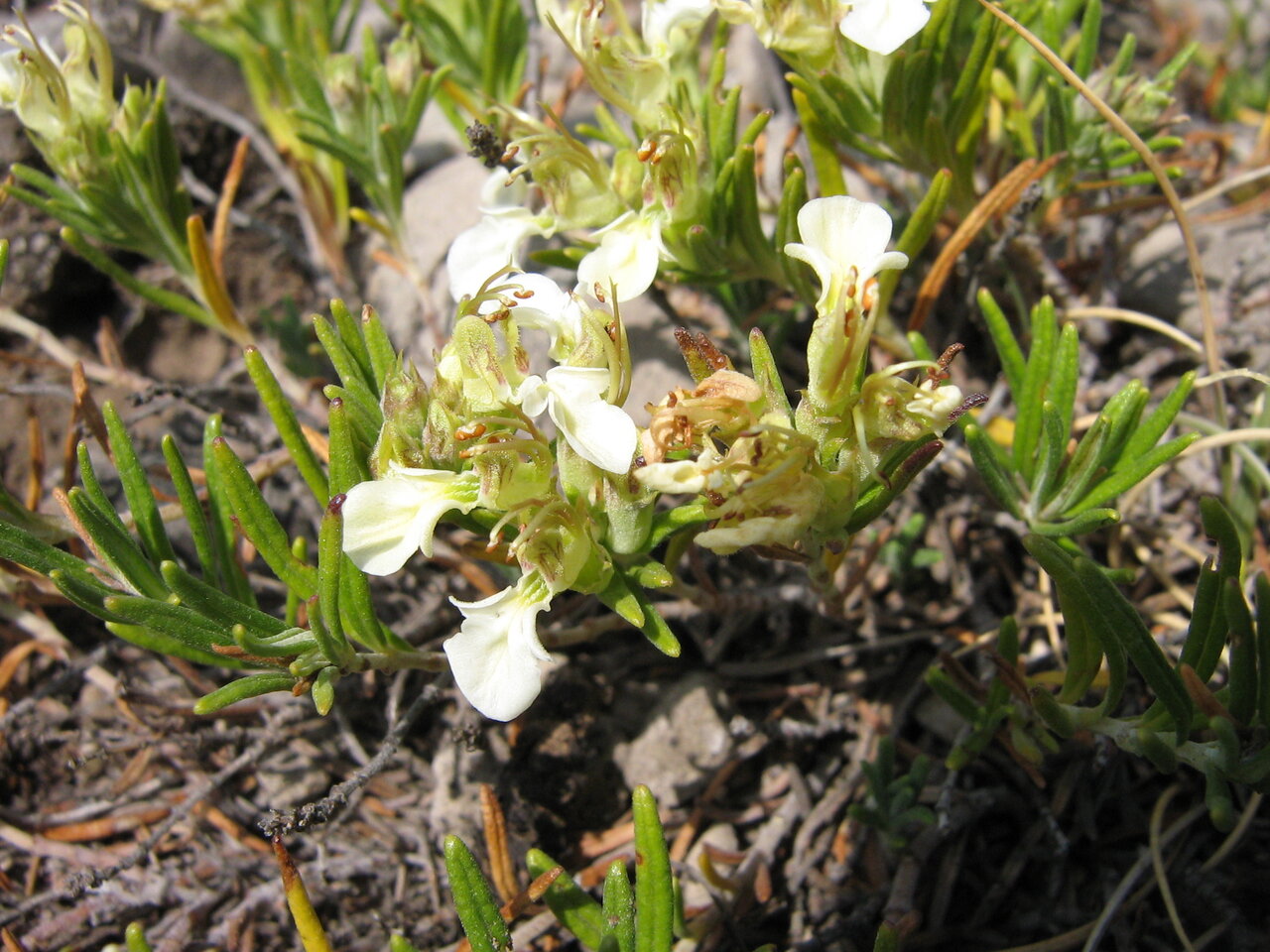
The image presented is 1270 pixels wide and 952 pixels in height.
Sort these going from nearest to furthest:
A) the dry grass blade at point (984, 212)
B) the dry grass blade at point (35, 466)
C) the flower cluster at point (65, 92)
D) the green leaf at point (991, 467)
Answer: the green leaf at point (991, 467) → the flower cluster at point (65, 92) → the dry grass blade at point (984, 212) → the dry grass blade at point (35, 466)

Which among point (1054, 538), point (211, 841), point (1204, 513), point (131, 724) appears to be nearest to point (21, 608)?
point (131, 724)

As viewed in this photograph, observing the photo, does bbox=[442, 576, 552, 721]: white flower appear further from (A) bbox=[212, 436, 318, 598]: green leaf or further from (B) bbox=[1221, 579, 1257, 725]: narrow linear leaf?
(B) bbox=[1221, 579, 1257, 725]: narrow linear leaf

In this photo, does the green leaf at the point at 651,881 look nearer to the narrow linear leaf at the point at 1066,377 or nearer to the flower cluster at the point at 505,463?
the flower cluster at the point at 505,463

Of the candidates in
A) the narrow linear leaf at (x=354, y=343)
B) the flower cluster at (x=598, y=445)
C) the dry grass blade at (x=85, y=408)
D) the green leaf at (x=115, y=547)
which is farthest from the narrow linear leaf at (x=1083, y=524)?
the dry grass blade at (x=85, y=408)

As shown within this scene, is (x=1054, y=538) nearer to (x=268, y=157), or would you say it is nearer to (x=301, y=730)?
(x=301, y=730)

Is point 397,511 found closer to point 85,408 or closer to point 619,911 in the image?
point 619,911

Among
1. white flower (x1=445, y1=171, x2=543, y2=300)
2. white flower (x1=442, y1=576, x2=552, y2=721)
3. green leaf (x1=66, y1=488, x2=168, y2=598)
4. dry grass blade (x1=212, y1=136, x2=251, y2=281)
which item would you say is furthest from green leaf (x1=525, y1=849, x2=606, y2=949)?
dry grass blade (x1=212, y1=136, x2=251, y2=281)
